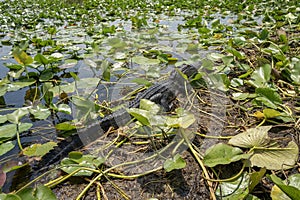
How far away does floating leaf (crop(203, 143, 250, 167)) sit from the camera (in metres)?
0.92

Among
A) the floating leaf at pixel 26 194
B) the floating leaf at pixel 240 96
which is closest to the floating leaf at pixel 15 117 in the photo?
the floating leaf at pixel 26 194

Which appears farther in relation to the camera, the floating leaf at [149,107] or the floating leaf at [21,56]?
the floating leaf at [21,56]

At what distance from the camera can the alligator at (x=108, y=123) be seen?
1.15 m

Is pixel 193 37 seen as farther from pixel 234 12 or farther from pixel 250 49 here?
pixel 234 12

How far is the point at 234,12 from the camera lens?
4594 mm

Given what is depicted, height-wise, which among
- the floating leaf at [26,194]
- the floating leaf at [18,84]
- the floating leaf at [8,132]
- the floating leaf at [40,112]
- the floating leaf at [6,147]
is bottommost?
the floating leaf at [18,84]

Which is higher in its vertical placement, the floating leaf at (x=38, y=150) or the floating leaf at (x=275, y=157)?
the floating leaf at (x=275, y=157)

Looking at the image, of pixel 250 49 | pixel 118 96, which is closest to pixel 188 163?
pixel 118 96

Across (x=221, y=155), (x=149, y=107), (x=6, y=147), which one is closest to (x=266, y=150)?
(x=221, y=155)

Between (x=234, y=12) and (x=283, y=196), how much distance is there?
435 cm

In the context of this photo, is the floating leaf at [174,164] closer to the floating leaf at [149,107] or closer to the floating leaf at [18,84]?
the floating leaf at [149,107]

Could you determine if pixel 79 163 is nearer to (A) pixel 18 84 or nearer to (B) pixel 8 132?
(B) pixel 8 132

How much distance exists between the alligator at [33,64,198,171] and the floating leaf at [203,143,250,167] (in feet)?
1.76

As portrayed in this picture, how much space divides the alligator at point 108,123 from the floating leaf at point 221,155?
1.76ft
